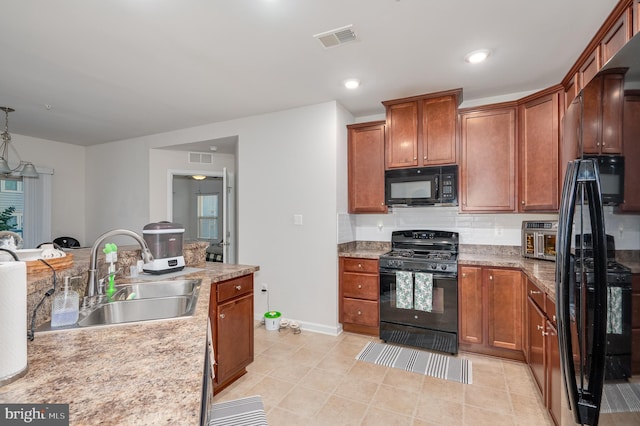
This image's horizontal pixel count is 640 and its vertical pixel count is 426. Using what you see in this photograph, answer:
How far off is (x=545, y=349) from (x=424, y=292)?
3.72 feet

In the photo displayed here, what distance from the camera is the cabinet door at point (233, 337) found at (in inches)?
86.9

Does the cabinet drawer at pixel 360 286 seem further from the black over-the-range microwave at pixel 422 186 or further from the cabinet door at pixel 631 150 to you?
the cabinet door at pixel 631 150

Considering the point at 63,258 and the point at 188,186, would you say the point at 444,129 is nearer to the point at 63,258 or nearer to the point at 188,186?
the point at 63,258

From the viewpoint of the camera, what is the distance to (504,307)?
2748 mm

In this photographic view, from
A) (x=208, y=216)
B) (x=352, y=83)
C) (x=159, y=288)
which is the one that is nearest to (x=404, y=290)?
(x=352, y=83)

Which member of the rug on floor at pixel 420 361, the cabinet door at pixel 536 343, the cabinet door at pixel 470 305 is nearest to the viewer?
the cabinet door at pixel 536 343

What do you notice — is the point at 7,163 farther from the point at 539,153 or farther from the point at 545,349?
the point at 539,153

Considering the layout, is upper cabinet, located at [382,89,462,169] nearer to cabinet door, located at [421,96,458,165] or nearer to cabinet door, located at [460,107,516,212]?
cabinet door, located at [421,96,458,165]

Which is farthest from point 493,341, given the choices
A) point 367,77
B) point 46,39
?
point 46,39

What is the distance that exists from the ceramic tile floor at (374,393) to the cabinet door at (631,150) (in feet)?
6.00

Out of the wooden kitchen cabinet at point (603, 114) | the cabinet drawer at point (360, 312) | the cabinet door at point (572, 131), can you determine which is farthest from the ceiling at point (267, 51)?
the cabinet drawer at point (360, 312)

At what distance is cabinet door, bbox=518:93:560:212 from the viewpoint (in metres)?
2.66

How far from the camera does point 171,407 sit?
0.70 meters

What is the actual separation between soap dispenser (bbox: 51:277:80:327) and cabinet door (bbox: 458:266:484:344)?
2842 millimetres
